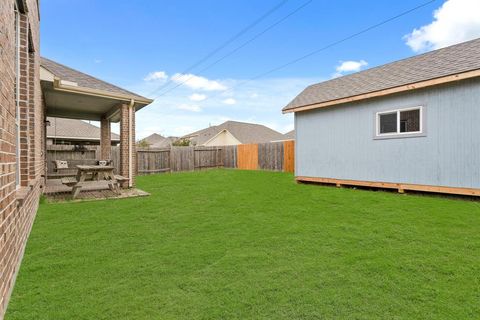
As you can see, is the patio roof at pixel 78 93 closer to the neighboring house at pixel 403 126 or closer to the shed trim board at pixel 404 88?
the shed trim board at pixel 404 88

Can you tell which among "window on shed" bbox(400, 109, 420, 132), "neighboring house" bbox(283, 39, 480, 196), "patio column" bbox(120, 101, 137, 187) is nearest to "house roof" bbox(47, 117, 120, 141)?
"patio column" bbox(120, 101, 137, 187)

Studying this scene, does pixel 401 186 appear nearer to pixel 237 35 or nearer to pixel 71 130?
pixel 237 35

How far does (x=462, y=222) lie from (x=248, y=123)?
106 feet

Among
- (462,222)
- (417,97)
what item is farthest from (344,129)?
(462,222)

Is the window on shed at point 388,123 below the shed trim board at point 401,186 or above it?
above

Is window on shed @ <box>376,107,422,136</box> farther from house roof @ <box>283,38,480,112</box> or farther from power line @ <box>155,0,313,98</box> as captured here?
power line @ <box>155,0,313,98</box>

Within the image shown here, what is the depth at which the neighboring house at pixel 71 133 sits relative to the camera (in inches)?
778

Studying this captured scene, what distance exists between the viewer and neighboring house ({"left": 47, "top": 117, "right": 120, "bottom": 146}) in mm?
19750

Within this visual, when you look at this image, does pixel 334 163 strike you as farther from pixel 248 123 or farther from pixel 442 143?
pixel 248 123

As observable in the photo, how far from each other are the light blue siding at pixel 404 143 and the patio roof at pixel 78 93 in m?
6.16

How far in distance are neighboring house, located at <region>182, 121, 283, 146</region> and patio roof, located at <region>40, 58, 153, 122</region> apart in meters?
22.4

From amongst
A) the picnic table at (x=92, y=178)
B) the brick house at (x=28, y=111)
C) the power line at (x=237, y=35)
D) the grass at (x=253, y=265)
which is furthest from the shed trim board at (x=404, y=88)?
the power line at (x=237, y=35)

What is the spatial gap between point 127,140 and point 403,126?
26.9 feet

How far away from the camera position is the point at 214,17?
65.0ft
